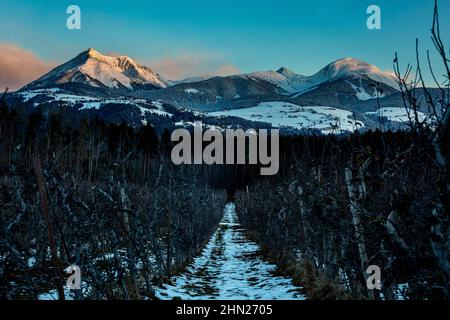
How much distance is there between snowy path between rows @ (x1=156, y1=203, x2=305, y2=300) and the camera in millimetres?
9547

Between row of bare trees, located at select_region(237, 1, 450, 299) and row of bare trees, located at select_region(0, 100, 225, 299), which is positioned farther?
row of bare trees, located at select_region(0, 100, 225, 299)

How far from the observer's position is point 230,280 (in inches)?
473

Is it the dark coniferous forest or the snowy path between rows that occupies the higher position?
the dark coniferous forest

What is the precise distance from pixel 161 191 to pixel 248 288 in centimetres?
632

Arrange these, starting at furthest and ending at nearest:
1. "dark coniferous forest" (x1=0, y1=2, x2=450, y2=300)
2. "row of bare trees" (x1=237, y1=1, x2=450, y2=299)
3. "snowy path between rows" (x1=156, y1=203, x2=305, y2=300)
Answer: "snowy path between rows" (x1=156, y1=203, x2=305, y2=300)
"dark coniferous forest" (x1=0, y1=2, x2=450, y2=300)
"row of bare trees" (x1=237, y1=1, x2=450, y2=299)

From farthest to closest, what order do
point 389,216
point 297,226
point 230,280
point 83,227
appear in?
point 297,226 → point 230,280 → point 83,227 → point 389,216

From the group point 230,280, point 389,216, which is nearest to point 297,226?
point 230,280

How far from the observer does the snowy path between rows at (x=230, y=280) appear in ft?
31.3

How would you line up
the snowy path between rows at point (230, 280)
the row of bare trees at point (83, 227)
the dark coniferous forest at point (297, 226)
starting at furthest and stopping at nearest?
the snowy path between rows at point (230, 280) < the row of bare trees at point (83, 227) < the dark coniferous forest at point (297, 226)

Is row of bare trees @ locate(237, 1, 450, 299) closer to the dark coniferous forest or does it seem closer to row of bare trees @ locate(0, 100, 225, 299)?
the dark coniferous forest

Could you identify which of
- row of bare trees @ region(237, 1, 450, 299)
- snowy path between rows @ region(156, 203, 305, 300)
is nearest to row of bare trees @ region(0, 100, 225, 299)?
snowy path between rows @ region(156, 203, 305, 300)

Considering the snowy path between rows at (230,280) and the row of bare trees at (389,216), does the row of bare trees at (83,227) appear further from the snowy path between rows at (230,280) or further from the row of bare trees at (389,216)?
the row of bare trees at (389,216)

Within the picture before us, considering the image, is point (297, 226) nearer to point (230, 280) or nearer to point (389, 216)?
point (230, 280)

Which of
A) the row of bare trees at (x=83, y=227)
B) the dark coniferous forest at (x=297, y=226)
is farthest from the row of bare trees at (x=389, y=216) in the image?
the row of bare trees at (x=83, y=227)
